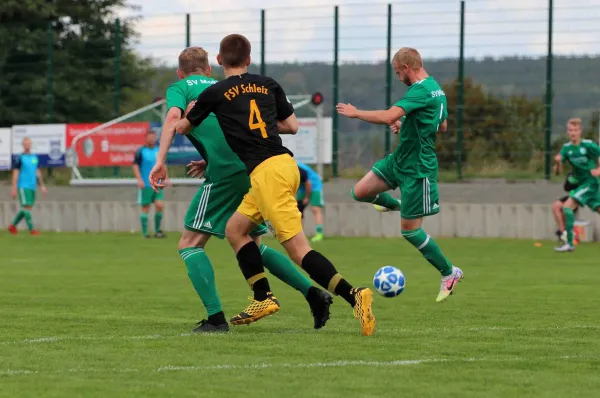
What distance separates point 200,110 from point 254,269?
1214 mm

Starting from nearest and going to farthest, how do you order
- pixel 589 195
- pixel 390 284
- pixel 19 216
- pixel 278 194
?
pixel 278 194
pixel 390 284
pixel 589 195
pixel 19 216

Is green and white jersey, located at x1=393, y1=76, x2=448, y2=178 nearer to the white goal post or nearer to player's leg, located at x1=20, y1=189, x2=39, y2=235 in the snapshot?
player's leg, located at x1=20, y1=189, x2=39, y2=235

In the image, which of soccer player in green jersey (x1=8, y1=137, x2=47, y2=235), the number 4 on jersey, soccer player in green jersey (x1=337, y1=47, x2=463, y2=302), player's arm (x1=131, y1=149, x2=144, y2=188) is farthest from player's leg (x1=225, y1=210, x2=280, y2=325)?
soccer player in green jersey (x1=8, y1=137, x2=47, y2=235)

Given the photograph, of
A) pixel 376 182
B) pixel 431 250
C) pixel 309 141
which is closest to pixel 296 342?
pixel 431 250

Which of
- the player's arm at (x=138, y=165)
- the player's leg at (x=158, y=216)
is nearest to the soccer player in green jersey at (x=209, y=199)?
the player's arm at (x=138, y=165)

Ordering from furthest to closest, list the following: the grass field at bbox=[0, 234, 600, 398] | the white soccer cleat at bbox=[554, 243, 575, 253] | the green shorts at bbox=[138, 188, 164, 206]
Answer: the green shorts at bbox=[138, 188, 164, 206], the white soccer cleat at bbox=[554, 243, 575, 253], the grass field at bbox=[0, 234, 600, 398]

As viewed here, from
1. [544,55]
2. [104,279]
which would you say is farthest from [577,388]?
[544,55]

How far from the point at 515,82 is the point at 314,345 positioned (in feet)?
69.2

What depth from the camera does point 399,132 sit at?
11711 mm

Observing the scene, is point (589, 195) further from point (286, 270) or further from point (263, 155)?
point (263, 155)

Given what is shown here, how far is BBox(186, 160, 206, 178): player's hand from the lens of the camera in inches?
363

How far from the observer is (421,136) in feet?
37.9

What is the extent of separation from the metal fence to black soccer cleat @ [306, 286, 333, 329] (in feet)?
62.5

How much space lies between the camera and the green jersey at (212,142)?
29.4 feet
